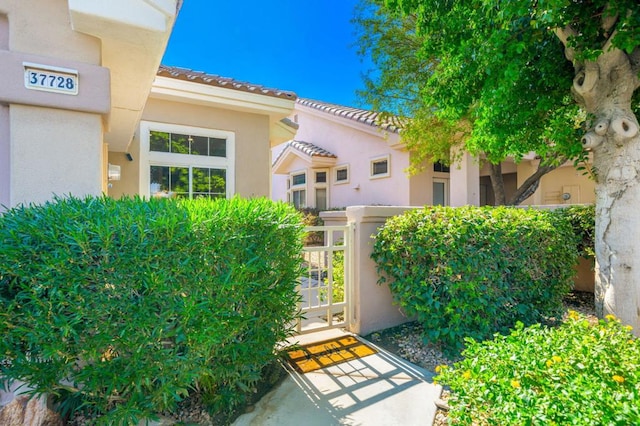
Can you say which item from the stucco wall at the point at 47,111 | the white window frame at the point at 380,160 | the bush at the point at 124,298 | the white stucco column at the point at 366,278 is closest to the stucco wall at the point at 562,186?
the white window frame at the point at 380,160

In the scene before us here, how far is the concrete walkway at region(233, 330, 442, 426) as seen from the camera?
306 centimetres

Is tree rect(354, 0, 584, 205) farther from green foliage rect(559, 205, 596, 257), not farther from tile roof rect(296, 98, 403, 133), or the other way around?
green foliage rect(559, 205, 596, 257)

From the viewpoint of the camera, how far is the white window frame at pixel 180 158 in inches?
285

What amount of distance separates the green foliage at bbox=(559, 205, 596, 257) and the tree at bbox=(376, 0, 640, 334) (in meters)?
1.95

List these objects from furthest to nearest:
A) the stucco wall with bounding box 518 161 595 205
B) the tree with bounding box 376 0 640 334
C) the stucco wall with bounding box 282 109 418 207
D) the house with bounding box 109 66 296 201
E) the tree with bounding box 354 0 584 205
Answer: the stucco wall with bounding box 518 161 595 205
the stucco wall with bounding box 282 109 418 207
the house with bounding box 109 66 296 201
the tree with bounding box 354 0 584 205
the tree with bounding box 376 0 640 334

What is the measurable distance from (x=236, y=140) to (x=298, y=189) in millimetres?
9950

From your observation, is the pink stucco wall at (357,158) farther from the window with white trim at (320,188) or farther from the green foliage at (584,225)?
the green foliage at (584,225)

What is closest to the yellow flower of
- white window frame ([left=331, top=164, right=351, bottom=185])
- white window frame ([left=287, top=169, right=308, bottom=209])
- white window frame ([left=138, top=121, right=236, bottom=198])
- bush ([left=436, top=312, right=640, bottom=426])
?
bush ([left=436, top=312, right=640, bottom=426])

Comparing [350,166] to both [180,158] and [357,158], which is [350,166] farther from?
→ [180,158]

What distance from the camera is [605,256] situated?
472 cm

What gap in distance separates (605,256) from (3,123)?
25.8 feet

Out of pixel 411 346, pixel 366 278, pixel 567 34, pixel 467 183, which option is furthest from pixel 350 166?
pixel 411 346

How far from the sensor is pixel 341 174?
52.1 ft

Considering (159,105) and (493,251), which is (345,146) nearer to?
(159,105)
